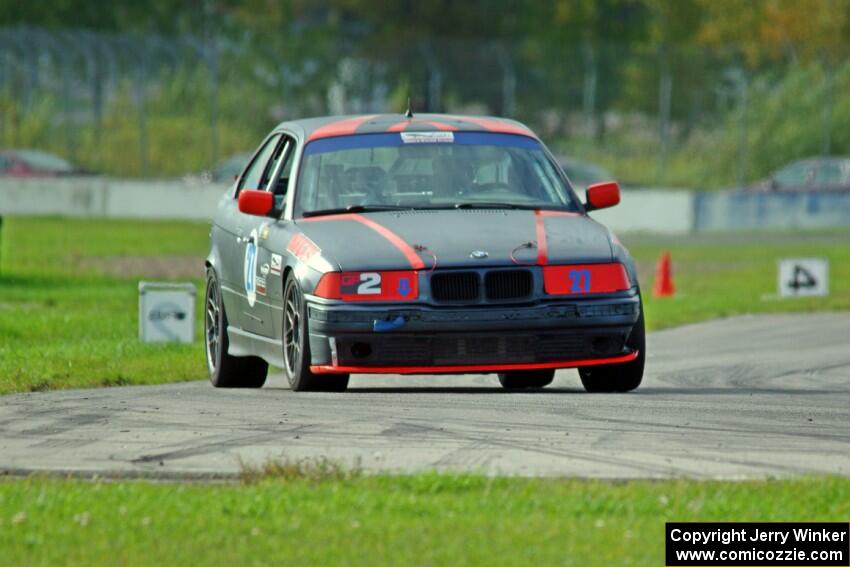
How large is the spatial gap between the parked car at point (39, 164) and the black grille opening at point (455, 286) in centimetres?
4010

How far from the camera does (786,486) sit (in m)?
7.83

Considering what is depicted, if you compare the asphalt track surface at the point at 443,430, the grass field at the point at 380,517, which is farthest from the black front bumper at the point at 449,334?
the grass field at the point at 380,517

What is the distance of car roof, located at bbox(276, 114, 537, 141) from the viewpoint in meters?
12.4

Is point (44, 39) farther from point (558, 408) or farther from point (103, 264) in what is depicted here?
point (558, 408)

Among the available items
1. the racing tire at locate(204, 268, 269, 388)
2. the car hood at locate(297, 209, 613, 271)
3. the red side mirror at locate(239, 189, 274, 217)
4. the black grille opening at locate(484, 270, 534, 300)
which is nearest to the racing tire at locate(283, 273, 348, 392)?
the car hood at locate(297, 209, 613, 271)

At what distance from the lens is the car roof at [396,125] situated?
40.7 ft

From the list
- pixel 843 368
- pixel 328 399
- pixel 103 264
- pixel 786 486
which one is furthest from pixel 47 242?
pixel 786 486

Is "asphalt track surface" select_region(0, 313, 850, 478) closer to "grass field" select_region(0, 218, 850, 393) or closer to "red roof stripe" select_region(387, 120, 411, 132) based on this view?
"red roof stripe" select_region(387, 120, 411, 132)

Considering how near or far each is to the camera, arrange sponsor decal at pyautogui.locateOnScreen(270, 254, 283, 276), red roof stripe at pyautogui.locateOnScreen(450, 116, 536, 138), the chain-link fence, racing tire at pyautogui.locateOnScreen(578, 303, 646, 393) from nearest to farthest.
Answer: racing tire at pyautogui.locateOnScreen(578, 303, 646, 393) < sponsor decal at pyautogui.locateOnScreen(270, 254, 283, 276) < red roof stripe at pyautogui.locateOnScreen(450, 116, 536, 138) < the chain-link fence

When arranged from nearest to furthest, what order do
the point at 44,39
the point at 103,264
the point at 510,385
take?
the point at 510,385, the point at 103,264, the point at 44,39

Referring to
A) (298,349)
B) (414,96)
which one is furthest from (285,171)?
(414,96)

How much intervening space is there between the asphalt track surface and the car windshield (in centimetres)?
109

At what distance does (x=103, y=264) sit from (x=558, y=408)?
21.7 meters

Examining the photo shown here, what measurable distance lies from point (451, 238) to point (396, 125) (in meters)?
1.56
